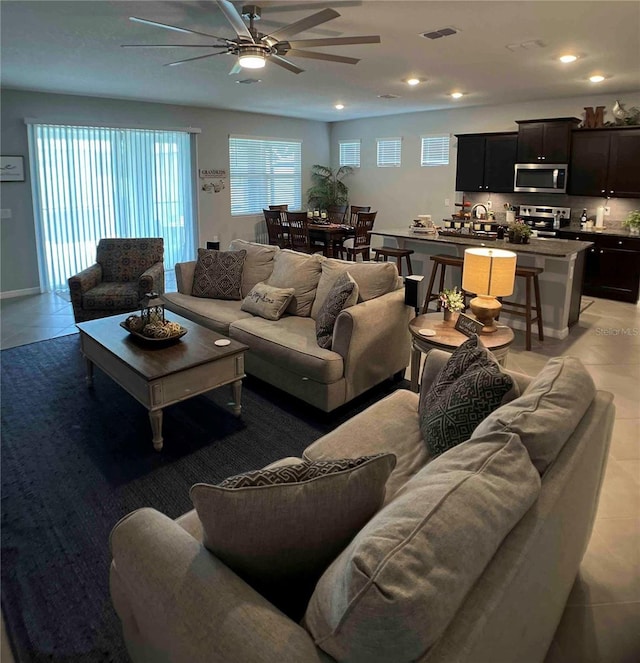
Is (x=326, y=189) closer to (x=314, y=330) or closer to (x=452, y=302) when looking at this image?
(x=314, y=330)

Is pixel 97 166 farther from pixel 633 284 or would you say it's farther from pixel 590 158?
pixel 633 284

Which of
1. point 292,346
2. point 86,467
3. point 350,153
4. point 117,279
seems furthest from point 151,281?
point 350,153

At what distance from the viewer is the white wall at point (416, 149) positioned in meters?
7.50

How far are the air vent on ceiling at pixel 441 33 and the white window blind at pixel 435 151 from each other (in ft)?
15.9

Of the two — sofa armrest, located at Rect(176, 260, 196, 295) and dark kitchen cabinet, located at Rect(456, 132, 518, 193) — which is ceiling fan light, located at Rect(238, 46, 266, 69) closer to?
sofa armrest, located at Rect(176, 260, 196, 295)

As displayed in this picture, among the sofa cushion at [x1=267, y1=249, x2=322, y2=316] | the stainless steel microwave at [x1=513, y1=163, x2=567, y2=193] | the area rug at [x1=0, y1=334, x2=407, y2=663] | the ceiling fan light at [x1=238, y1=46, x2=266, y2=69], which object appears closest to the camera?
the area rug at [x1=0, y1=334, x2=407, y2=663]

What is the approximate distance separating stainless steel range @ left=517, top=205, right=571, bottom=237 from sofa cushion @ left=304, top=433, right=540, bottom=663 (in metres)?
6.76

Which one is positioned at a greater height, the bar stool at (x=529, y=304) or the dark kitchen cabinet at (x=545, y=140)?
the dark kitchen cabinet at (x=545, y=140)

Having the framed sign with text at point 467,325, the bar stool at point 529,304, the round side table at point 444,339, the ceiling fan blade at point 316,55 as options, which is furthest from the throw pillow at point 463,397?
the bar stool at point 529,304

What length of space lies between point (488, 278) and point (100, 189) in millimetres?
6093

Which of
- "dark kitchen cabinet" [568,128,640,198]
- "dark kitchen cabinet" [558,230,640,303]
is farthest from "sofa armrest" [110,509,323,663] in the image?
"dark kitchen cabinet" [568,128,640,198]

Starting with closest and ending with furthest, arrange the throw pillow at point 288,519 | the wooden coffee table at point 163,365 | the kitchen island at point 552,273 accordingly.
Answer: the throw pillow at point 288,519 < the wooden coffee table at point 163,365 < the kitchen island at point 552,273

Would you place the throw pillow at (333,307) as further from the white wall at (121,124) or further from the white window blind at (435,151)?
the white window blind at (435,151)

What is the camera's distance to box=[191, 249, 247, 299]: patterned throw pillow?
15.1ft
